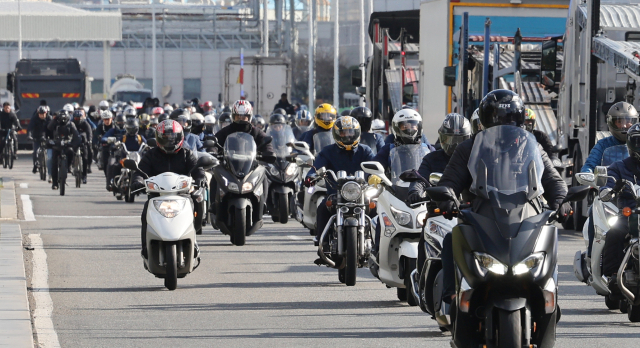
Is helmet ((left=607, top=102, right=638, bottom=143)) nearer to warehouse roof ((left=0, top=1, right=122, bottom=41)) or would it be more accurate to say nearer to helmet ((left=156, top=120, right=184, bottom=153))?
helmet ((left=156, top=120, right=184, bottom=153))

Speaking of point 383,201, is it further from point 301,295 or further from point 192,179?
point 192,179

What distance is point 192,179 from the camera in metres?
11.8

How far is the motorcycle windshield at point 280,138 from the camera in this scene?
59.5 ft

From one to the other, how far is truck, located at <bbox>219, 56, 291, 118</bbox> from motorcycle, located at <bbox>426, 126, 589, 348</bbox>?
38.7 meters

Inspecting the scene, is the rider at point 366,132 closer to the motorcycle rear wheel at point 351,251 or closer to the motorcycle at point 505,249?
the motorcycle rear wheel at point 351,251

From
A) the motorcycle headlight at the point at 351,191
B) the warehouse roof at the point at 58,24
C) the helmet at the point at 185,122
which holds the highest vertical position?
the warehouse roof at the point at 58,24

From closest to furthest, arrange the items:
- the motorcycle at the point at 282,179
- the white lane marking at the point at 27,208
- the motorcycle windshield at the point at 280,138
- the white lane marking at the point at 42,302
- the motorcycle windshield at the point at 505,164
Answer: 1. the motorcycle windshield at the point at 505,164
2. the white lane marking at the point at 42,302
3. the motorcycle at the point at 282,179
4. the motorcycle windshield at the point at 280,138
5. the white lane marking at the point at 27,208

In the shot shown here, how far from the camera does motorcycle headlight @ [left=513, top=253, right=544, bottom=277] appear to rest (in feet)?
21.4

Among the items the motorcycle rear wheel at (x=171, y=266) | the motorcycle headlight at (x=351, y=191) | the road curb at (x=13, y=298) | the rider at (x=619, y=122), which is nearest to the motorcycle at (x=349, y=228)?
the motorcycle headlight at (x=351, y=191)

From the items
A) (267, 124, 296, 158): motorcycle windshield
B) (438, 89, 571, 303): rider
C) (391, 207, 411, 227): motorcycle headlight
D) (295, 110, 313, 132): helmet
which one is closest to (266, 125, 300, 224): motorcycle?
(267, 124, 296, 158): motorcycle windshield

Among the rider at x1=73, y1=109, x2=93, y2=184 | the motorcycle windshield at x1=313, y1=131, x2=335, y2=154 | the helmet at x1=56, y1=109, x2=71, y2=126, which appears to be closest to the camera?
the motorcycle windshield at x1=313, y1=131, x2=335, y2=154

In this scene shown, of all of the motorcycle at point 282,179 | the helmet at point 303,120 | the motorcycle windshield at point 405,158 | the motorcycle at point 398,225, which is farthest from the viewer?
the helmet at point 303,120

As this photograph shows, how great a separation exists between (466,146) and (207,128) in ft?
53.5

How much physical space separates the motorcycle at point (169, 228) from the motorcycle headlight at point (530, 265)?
16.9 ft
